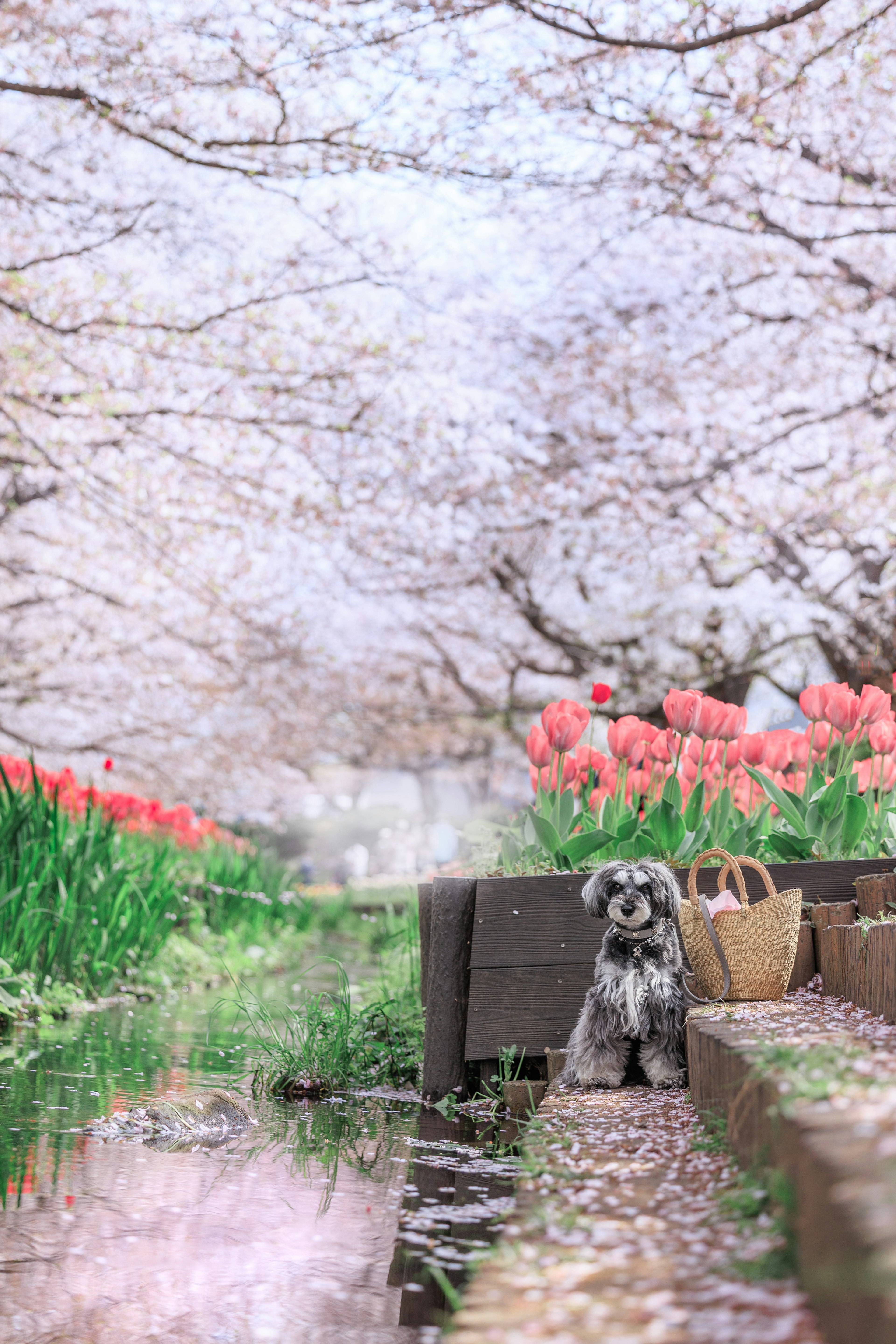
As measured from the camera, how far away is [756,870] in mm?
3234

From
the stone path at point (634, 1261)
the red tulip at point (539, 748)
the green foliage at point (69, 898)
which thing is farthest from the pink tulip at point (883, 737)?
the green foliage at point (69, 898)

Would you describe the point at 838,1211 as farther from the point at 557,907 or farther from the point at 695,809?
the point at 695,809

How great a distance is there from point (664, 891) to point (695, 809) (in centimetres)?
94

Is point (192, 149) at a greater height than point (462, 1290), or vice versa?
point (192, 149)

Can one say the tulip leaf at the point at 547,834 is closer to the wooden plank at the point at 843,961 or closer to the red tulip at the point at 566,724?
the red tulip at the point at 566,724

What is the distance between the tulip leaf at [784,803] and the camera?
144 inches

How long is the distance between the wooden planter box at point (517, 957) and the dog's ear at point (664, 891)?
19.0 inches

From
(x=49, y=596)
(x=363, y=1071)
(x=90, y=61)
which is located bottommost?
(x=363, y=1071)

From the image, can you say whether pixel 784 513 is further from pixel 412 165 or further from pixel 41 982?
pixel 41 982

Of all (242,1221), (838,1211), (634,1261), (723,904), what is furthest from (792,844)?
(838,1211)

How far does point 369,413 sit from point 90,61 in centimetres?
368

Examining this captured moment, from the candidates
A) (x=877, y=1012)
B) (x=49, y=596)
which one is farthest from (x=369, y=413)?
(x=877, y=1012)

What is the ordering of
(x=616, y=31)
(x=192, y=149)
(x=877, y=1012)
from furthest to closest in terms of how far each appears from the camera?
1. (x=192, y=149)
2. (x=616, y=31)
3. (x=877, y=1012)

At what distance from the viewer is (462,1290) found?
1.75 m
